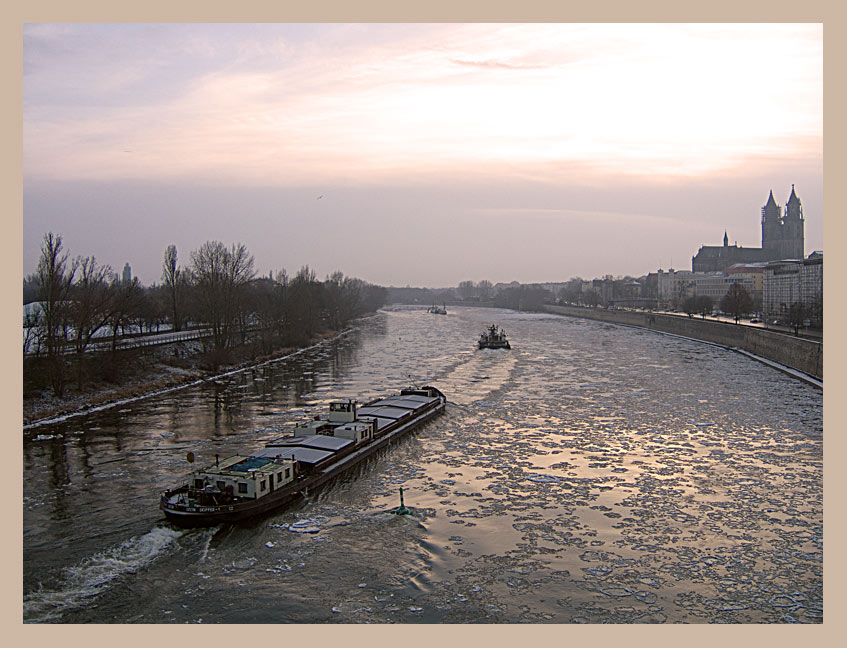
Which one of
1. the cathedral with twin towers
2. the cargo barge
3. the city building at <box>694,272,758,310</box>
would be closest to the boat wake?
the cargo barge

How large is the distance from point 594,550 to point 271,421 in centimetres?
1460

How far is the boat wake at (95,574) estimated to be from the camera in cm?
1083

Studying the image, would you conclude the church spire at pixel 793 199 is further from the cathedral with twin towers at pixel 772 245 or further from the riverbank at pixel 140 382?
the riverbank at pixel 140 382

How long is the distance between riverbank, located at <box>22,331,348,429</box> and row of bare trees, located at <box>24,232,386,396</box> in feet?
2.53

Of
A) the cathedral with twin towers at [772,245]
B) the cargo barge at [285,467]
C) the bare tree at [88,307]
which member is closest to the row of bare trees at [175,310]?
the bare tree at [88,307]

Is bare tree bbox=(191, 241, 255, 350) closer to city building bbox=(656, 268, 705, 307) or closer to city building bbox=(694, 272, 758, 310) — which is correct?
city building bbox=(694, 272, 758, 310)

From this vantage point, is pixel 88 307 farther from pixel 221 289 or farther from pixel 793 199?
pixel 793 199

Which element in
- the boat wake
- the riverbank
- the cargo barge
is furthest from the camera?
the riverbank

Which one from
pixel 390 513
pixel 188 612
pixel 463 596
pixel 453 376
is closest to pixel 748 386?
pixel 453 376

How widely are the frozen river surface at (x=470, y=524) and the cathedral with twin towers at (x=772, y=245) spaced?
141 meters

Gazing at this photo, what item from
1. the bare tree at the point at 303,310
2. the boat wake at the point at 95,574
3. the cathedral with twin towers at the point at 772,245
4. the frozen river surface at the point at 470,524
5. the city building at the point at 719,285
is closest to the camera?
the boat wake at the point at 95,574

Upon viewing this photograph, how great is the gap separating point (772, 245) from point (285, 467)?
162049mm

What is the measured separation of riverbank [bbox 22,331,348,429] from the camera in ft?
86.5

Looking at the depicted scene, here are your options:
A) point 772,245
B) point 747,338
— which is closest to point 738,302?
point 747,338
